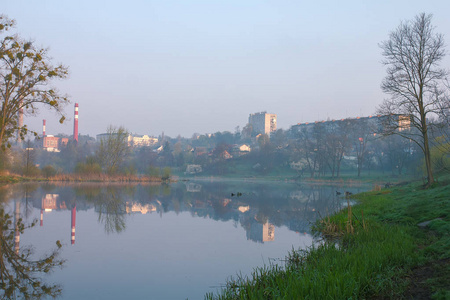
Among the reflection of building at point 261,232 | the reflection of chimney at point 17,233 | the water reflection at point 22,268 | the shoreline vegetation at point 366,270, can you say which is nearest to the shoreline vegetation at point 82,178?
the reflection of chimney at point 17,233

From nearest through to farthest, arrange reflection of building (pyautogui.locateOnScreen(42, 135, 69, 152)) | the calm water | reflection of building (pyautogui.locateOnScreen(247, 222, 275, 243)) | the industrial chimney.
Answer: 1. the calm water
2. the industrial chimney
3. reflection of building (pyautogui.locateOnScreen(247, 222, 275, 243))
4. reflection of building (pyautogui.locateOnScreen(42, 135, 69, 152))

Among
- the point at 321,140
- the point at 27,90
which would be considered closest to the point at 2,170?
the point at 27,90

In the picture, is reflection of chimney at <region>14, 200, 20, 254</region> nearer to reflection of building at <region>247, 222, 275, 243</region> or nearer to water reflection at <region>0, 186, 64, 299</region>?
water reflection at <region>0, 186, 64, 299</region>

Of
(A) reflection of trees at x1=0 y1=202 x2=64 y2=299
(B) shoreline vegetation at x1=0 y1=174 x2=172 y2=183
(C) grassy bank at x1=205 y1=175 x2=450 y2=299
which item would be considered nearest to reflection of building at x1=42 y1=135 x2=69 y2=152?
(B) shoreline vegetation at x1=0 y1=174 x2=172 y2=183

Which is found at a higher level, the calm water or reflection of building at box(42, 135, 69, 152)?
reflection of building at box(42, 135, 69, 152)

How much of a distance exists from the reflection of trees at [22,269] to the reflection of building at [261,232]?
249 inches

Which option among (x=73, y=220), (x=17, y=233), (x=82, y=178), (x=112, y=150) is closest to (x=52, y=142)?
(x=112, y=150)

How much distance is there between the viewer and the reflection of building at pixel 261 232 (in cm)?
1254

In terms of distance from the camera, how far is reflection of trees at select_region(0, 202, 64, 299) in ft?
21.0

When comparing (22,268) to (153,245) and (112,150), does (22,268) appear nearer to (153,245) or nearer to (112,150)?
(153,245)

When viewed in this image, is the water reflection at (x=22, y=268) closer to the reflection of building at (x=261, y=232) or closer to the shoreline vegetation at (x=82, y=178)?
the reflection of building at (x=261, y=232)

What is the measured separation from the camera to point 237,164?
373ft

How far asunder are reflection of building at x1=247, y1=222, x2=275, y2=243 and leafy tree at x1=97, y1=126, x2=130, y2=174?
41993mm

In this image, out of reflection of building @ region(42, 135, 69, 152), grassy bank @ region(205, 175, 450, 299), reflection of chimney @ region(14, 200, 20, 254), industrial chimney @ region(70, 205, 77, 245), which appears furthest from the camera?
reflection of building @ region(42, 135, 69, 152)
